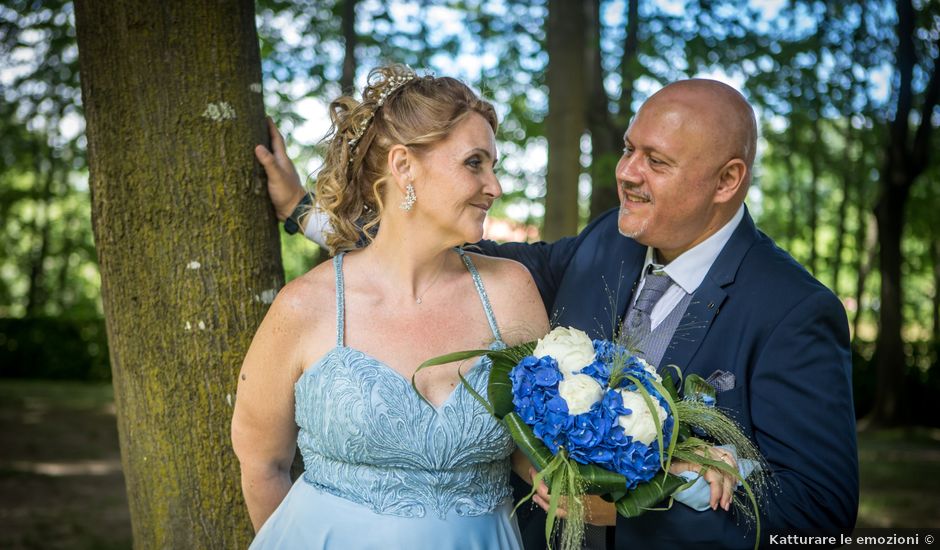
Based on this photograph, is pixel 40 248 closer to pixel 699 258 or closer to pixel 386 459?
pixel 386 459

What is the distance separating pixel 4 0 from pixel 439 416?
6.65 meters

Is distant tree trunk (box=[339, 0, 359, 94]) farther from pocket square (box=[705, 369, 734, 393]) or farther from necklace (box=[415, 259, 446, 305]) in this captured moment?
pocket square (box=[705, 369, 734, 393])

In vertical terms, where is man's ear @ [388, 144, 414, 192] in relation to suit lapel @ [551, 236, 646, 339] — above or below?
above

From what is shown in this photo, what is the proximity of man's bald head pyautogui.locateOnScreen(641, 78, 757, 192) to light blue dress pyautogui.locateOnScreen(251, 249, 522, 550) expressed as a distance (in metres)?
1.39

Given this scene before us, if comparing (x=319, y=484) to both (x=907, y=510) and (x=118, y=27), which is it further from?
(x=907, y=510)

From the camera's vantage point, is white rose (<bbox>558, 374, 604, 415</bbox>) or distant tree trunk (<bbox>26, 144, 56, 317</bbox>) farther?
distant tree trunk (<bbox>26, 144, 56, 317</bbox>)

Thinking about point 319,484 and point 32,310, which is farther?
point 32,310

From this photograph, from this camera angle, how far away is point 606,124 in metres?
9.67

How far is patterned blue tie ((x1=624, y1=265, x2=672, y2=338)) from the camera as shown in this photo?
11.9 ft

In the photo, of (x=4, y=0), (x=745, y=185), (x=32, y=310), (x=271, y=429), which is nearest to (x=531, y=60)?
(x=4, y=0)

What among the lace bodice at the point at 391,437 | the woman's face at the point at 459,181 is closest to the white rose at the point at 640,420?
the lace bodice at the point at 391,437

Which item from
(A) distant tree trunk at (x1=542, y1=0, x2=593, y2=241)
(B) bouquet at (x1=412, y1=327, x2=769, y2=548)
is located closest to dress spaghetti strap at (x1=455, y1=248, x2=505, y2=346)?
(B) bouquet at (x1=412, y1=327, x2=769, y2=548)

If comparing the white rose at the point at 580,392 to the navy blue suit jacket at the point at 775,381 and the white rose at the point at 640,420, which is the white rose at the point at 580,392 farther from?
the navy blue suit jacket at the point at 775,381

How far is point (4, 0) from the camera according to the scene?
7539 mm
